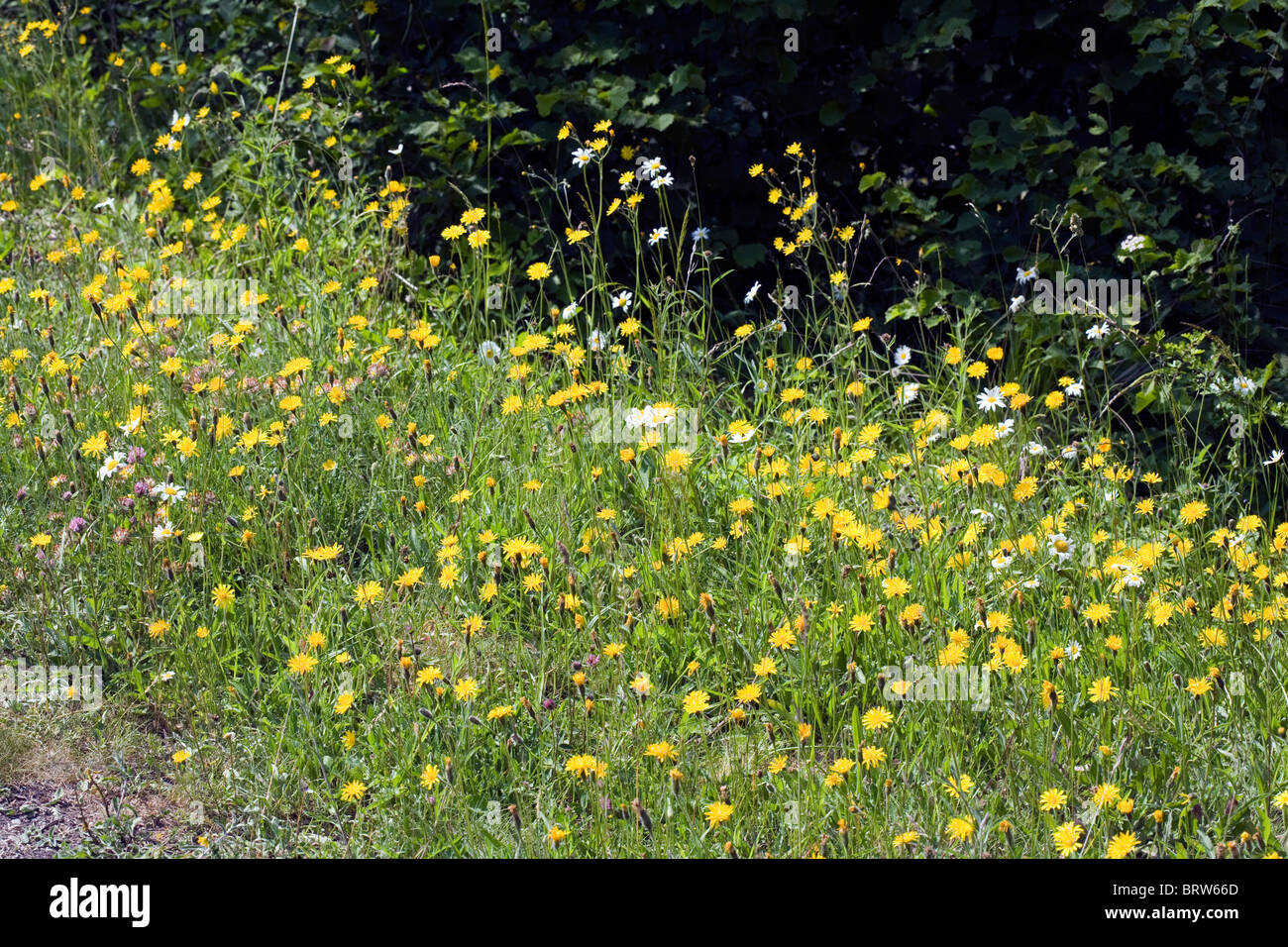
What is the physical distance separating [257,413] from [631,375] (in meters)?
1.07

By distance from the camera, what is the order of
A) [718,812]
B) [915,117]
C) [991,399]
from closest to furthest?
[718,812] → [991,399] → [915,117]

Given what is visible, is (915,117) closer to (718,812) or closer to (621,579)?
(621,579)

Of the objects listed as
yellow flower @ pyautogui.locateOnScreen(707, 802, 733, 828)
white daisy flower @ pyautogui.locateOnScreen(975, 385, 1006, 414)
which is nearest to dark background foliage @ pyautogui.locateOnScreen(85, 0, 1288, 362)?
white daisy flower @ pyautogui.locateOnScreen(975, 385, 1006, 414)

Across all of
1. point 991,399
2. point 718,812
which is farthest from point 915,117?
point 718,812

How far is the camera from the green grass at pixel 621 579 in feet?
7.93

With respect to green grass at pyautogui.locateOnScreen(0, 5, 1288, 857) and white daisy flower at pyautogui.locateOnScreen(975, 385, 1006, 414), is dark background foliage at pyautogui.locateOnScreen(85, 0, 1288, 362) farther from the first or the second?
white daisy flower at pyautogui.locateOnScreen(975, 385, 1006, 414)

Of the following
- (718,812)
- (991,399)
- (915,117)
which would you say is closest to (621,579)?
(718,812)

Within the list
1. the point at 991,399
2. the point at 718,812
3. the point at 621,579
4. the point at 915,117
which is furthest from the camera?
the point at 915,117

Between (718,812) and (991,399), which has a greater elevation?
(991,399)

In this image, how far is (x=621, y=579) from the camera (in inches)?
115

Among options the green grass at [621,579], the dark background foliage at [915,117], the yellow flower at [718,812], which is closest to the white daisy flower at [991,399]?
the green grass at [621,579]

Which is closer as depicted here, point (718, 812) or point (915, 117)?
point (718, 812)

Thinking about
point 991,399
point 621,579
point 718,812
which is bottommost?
point 718,812
